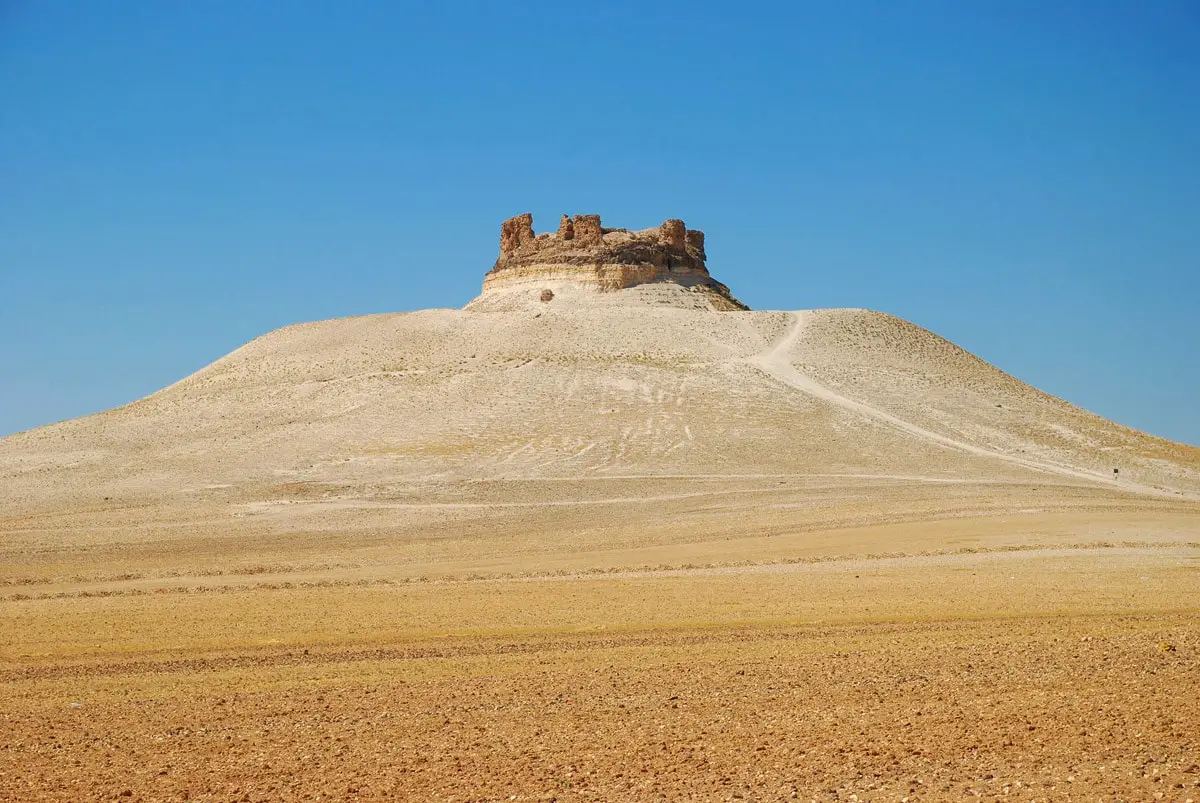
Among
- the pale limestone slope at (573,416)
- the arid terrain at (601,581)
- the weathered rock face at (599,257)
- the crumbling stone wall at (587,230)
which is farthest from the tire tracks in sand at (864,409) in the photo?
the crumbling stone wall at (587,230)

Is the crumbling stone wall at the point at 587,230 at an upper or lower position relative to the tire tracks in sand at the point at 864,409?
upper

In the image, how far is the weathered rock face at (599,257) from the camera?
263 ft

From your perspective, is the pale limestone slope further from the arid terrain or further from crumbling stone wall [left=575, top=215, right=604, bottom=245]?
crumbling stone wall [left=575, top=215, right=604, bottom=245]

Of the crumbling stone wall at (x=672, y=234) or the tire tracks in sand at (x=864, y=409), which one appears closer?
the tire tracks in sand at (x=864, y=409)

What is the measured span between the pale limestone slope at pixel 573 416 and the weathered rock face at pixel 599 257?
4026 millimetres

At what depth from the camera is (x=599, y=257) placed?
263ft

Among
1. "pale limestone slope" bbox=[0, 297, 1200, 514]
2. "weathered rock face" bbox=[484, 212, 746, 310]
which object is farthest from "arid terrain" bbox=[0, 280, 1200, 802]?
"weathered rock face" bbox=[484, 212, 746, 310]

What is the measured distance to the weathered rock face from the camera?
80.2 metres

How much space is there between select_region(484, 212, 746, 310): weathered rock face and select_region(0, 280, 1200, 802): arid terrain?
10148 mm

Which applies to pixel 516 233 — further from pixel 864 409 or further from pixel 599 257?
Result: pixel 864 409

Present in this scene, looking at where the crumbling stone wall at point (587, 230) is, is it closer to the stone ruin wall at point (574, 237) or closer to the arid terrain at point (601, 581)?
the stone ruin wall at point (574, 237)

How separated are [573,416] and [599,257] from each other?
25868mm

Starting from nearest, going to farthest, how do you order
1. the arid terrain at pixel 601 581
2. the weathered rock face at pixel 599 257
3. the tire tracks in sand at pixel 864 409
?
the arid terrain at pixel 601 581 → the tire tracks in sand at pixel 864 409 → the weathered rock face at pixel 599 257

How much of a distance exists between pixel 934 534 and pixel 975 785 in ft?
79.7
